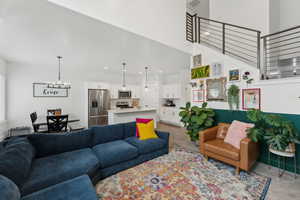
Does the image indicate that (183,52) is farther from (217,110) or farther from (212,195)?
(212,195)

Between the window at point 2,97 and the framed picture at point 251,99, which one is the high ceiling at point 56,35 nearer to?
the window at point 2,97

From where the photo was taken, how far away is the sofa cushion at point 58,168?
142cm

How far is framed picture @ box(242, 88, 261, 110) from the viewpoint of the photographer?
2.64 metres

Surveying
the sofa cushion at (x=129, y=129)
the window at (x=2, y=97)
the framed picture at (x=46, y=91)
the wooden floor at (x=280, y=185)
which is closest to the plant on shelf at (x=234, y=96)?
the wooden floor at (x=280, y=185)

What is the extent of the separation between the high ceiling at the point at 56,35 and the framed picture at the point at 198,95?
1215 mm

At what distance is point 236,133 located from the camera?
2.49m

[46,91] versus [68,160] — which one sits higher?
[46,91]

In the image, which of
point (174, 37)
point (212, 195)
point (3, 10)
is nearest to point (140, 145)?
point (212, 195)

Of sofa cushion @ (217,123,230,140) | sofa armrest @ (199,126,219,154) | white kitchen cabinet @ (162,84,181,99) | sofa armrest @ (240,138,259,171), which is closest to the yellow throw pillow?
sofa armrest @ (199,126,219,154)

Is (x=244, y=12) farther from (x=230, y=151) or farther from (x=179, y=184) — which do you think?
(x=179, y=184)

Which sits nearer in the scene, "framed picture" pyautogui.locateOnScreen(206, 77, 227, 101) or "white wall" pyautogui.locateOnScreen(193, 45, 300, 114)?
"white wall" pyautogui.locateOnScreen(193, 45, 300, 114)

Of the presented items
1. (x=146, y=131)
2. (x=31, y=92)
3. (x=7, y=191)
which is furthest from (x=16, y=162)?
(x=31, y=92)

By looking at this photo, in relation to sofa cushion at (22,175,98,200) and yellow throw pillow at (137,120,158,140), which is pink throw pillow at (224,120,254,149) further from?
sofa cushion at (22,175,98,200)

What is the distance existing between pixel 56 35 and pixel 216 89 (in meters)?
3.81
